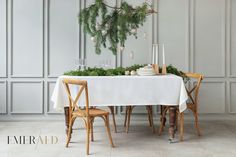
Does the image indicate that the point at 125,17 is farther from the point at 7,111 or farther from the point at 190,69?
the point at 7,111

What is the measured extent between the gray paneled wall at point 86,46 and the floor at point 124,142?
51 centimetres

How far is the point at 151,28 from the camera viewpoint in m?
5.91

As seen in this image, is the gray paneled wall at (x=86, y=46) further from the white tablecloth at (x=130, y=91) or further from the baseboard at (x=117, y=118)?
the white tablecloth at (x=130, y=91)

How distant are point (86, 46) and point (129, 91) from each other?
1936 mm

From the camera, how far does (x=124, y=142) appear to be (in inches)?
173

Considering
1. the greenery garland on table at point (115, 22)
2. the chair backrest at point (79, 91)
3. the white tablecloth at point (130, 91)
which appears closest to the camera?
the chair backrest at point (79, 91)

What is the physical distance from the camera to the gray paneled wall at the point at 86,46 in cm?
586

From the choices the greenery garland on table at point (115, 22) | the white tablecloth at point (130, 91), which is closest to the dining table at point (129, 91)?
the white tablecloth at point (130, 91)

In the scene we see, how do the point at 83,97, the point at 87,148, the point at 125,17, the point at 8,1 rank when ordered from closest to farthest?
1. the point at 87,148
2. the point at 83,97
3. the point at 125,17
4. the point at 8,1

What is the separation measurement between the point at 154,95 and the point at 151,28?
6.40 ft

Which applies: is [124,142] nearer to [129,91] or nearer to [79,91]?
[129,91]

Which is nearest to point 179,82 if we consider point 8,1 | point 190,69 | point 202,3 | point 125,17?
point 125,17

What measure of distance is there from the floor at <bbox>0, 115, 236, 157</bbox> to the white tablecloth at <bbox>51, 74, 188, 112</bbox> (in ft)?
1.66

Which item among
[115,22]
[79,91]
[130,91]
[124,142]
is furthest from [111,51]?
[79,91]
